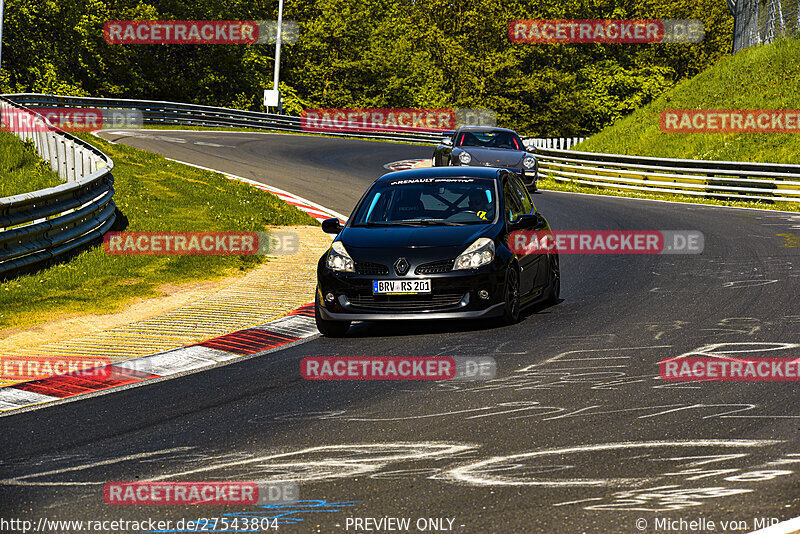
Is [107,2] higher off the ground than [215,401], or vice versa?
[107,2]

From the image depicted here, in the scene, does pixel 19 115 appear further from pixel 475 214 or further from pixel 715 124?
pixel 715 124

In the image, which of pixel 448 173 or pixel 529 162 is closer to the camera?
pixel 448 173

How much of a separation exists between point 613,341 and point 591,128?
229 ft

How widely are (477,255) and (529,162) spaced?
623 inches

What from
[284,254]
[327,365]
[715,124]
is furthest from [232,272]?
[715,124]


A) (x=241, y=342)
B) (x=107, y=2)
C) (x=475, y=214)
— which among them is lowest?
(x=241, y=342)

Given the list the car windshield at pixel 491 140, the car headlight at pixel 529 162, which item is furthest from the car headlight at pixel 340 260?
the car windshield at pixel 491 140

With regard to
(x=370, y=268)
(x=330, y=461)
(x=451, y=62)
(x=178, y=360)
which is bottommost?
(x=178, y=360)

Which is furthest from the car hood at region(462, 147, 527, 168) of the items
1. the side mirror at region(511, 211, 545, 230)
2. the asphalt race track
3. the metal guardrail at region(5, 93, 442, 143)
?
the metal guardrail at region(5, 93, 442, 143)

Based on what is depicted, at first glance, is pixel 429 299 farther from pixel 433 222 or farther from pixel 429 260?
pixel 433 222

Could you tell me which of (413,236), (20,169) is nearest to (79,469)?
(413,236)

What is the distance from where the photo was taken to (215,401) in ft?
26.2

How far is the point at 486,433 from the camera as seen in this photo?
6801 millimetres

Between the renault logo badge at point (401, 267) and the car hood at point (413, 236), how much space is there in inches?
8.7
